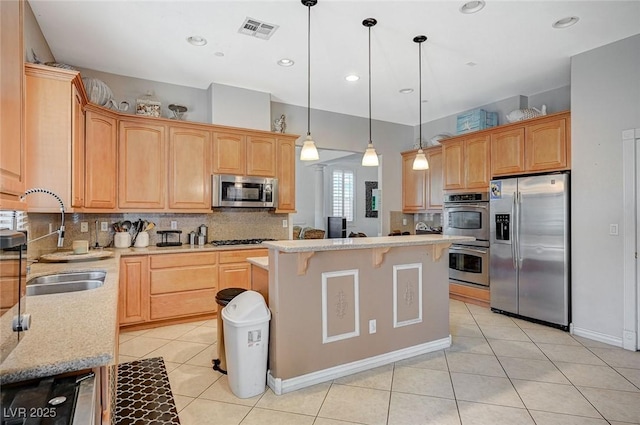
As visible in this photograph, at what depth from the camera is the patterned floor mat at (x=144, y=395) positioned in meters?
2.21

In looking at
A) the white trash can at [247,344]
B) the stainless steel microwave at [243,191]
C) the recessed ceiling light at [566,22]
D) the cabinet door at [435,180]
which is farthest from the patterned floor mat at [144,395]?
the cabinet door at [435,180]

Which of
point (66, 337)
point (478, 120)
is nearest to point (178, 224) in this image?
point (66, 337)

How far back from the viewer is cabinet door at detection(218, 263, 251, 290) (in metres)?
4.19

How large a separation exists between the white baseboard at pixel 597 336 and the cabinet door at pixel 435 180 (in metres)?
2.50

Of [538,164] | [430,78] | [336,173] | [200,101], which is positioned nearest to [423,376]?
[538,164]

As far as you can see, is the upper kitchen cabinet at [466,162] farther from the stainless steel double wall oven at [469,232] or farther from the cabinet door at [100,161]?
the cabinet door at [100,161]

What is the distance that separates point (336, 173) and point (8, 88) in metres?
9.08

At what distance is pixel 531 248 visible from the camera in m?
4.11

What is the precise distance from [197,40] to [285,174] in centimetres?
201

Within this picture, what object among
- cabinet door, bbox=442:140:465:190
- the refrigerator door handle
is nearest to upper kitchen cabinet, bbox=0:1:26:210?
the refrigerator door handle

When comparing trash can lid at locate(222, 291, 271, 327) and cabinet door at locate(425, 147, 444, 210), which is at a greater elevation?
cabinet door at locate(425, 147, 444, 210)

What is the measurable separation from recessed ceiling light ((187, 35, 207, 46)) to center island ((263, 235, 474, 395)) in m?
2.12

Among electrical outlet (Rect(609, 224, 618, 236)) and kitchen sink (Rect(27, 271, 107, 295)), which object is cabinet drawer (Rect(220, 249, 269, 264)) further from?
electrical outlet (Rect(609, 224, 618, 236))

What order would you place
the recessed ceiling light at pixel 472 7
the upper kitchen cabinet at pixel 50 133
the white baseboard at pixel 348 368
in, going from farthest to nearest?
the recessed ceiling light at pixel 472 7 < the upper kitchen cabinet at pixel 50 133 < the white baseboard at pixel 348 368
